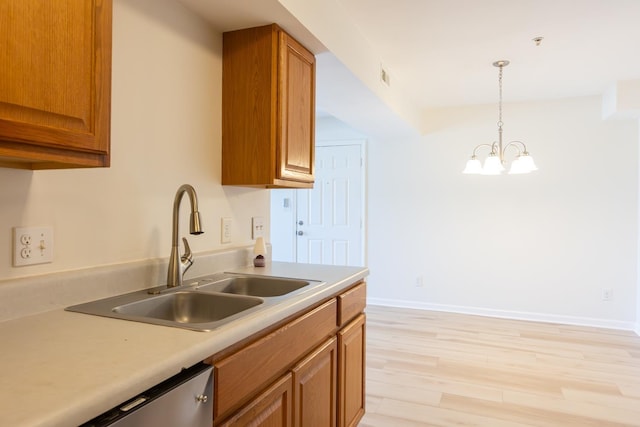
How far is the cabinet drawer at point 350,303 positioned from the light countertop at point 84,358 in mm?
571

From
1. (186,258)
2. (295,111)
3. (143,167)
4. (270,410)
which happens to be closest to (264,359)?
(270,410)

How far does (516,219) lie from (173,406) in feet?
14.2

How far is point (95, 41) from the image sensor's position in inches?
40.3

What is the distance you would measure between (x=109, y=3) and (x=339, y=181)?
414 cm

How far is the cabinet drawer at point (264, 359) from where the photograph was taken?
40.4 inches

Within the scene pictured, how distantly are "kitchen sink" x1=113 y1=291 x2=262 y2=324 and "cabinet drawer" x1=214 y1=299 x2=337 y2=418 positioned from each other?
0.17 metres

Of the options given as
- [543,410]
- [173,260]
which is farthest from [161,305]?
[543,410]

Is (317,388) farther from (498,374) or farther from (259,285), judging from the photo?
(498,374)

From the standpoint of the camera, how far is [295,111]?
207cm

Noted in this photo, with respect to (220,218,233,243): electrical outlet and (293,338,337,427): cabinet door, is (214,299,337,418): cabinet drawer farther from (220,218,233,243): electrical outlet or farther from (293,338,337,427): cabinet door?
(220,218,233,243): electrical outlet

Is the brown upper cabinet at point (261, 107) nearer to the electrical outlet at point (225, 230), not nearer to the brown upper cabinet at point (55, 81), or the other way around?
the electrical outlet at point (225, 230)

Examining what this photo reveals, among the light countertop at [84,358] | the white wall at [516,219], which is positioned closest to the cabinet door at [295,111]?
the light countertop at [84,358]

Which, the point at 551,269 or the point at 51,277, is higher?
the point at 51,277

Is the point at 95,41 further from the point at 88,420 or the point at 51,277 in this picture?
the point at 88,420
